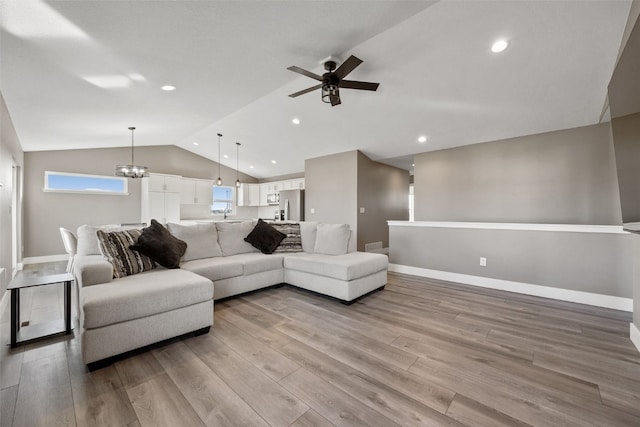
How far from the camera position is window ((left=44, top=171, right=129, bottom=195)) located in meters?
5.78

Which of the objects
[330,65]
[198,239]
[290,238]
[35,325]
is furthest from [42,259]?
[330,65]

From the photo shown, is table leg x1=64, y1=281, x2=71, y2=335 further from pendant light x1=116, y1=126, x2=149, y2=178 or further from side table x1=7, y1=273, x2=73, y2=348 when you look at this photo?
pendant light x1=116, y1=126, x2=149, y2=178

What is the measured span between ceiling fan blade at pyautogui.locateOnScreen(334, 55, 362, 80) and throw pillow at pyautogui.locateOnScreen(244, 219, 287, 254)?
7.72 feet

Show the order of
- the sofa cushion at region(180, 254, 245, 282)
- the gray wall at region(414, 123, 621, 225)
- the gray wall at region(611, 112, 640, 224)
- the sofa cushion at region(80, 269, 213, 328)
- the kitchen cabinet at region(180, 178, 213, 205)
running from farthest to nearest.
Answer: the kitchen cabinet at region(180, 178, 213, 205), the gray wall at region(414, 123, 621, 225), the sofa cushion at region(180, 254, 245, 282), the sofa cushion at region(80, 269, 213, 328), the gray wall at region(611, 112, 640, 224)

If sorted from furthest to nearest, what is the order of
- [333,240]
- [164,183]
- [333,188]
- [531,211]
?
[164,183] < [333,188] < [531,211] < [333,240]

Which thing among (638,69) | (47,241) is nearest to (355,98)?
(638,69)

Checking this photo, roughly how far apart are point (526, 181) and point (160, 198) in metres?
7.99

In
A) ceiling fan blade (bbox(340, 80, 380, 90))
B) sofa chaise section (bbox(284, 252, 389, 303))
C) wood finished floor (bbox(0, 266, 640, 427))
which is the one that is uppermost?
ceiling fan blade (bbox(340, 80, 380, 90))

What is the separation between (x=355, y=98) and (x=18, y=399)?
14.1 feet

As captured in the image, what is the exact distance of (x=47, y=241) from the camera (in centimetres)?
570

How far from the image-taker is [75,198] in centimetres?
605

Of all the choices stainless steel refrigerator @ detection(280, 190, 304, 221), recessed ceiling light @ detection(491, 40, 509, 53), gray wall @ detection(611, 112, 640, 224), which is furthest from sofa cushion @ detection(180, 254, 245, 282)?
stainless steel refrigerator @ detection(280, 190, 304, 221)

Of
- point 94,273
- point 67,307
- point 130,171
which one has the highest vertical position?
point 130,171

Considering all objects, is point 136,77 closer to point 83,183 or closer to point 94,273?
point 94,273
